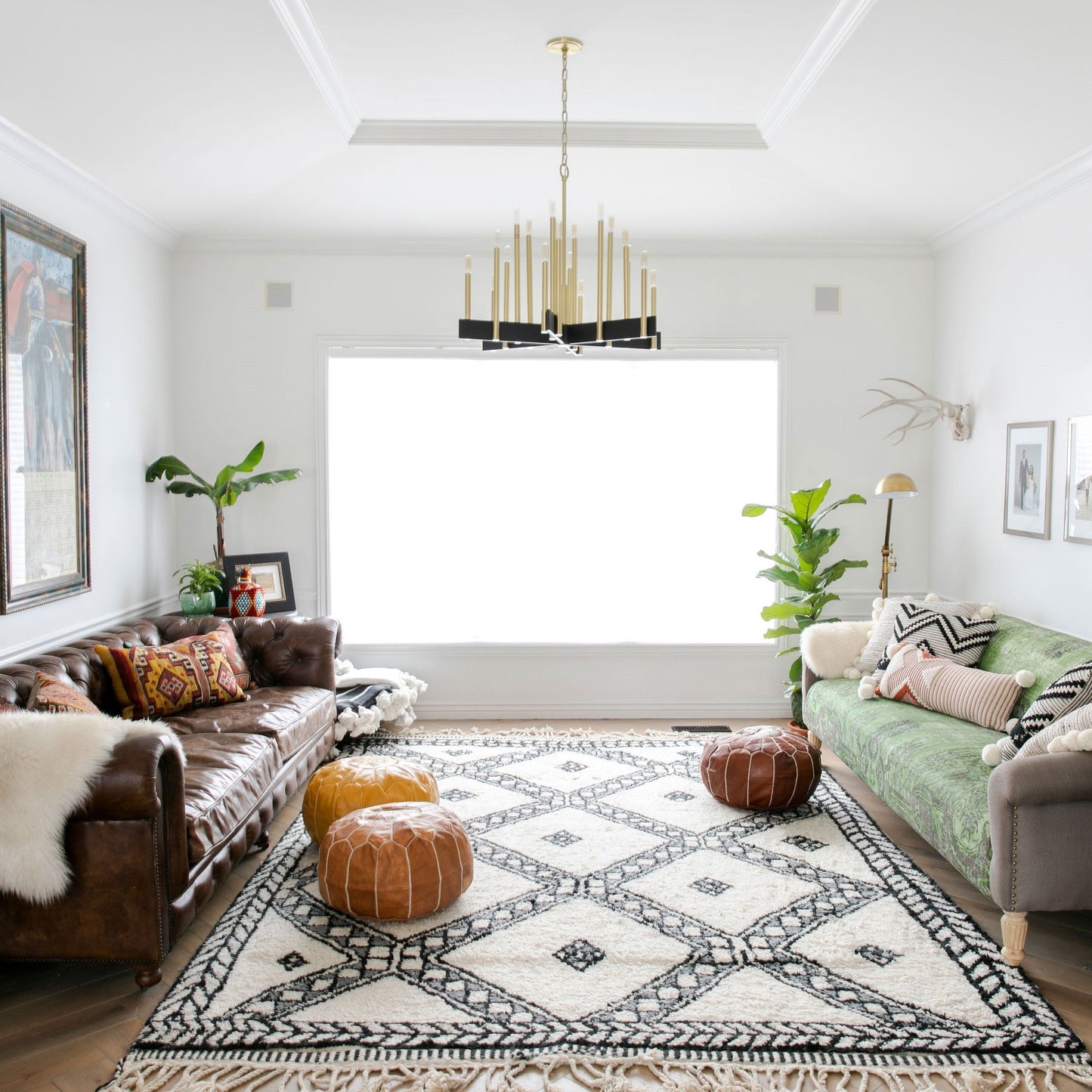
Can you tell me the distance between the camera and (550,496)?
5.69m

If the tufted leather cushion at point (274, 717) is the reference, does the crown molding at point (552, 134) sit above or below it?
above

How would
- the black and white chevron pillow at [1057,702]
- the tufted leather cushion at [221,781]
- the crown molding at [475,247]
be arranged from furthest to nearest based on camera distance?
1. the crown molding at [475,247]
2. the black and white chevron pillow at [1057,702]
3. the tufted leather cushion at [221,781]

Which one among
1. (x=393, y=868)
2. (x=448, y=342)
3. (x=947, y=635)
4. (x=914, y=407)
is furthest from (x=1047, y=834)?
(x=448, y=342)

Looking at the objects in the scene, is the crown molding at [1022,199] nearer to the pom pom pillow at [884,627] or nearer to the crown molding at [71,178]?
the pom pom pillow at [884,627]

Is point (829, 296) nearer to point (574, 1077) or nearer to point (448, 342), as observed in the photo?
point (448, 342)

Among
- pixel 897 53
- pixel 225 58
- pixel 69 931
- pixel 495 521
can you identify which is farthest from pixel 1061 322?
pixel 69 931

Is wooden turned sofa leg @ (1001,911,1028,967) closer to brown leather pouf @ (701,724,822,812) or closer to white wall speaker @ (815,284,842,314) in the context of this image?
brown leather pouf @ (701,724,822,812)

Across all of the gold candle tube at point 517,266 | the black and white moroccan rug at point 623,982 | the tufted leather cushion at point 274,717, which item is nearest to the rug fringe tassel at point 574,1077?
the black and white moroccan rug at point 623,982

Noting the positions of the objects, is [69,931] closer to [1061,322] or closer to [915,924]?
[915,924]

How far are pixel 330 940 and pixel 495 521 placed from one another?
312cm

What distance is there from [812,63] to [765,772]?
2.62 m

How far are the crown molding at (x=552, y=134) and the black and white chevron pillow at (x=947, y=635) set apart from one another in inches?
85.4

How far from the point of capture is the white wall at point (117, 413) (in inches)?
155

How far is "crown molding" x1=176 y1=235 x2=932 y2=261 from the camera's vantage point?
5445mm
